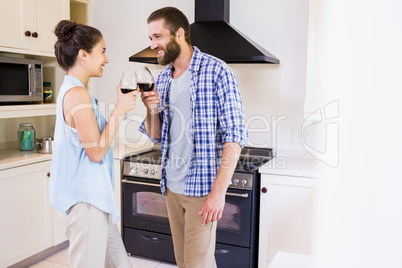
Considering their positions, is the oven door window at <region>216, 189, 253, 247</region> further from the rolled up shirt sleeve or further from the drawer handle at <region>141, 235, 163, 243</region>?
the rolled up shirt sleeve

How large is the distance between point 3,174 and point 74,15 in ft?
6.01

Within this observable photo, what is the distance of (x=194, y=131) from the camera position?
1.80 m

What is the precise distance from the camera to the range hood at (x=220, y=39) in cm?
274

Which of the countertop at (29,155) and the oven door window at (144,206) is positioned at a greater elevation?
the countertop at (29,155)

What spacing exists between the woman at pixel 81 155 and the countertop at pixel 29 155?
4.07 ft

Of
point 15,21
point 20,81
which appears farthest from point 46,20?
point 20,81

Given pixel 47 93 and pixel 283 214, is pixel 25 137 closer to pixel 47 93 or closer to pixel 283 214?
pixel 47 93

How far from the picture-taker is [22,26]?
2.91m

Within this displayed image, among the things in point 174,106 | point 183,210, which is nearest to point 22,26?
point 174,106

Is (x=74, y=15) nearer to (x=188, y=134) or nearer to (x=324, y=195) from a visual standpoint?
(x=188, y=134)

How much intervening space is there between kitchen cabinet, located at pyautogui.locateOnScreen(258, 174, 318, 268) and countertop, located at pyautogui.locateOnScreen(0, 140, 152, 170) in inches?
46.8

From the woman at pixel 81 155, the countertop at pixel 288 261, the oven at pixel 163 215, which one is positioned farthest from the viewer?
the oven at pixel 163 215

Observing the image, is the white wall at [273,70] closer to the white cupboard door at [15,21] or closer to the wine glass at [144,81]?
the white cupboard door at [15,21]

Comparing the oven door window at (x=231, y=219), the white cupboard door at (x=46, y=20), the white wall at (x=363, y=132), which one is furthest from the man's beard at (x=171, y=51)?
the white wall at (x=363, y=132)
